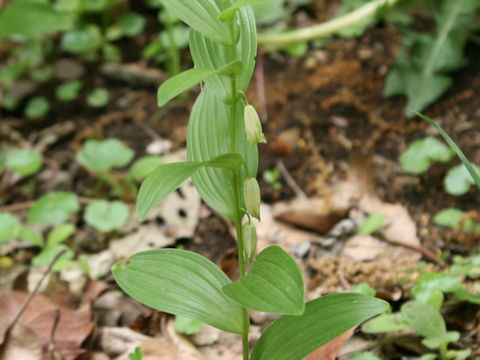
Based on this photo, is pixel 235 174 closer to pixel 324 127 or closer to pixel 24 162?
pixel 324 127

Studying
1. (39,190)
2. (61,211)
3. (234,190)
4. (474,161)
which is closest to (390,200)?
(474,161)

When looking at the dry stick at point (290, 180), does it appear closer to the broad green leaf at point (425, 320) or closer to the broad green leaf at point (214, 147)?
the broad green leaf at point (425, 320)

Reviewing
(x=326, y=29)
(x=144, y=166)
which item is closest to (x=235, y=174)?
(x=144, y=166)

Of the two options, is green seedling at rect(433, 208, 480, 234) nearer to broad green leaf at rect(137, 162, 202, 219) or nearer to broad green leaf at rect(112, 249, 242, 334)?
broad green leaf at rect(112, 249, 242, 334)

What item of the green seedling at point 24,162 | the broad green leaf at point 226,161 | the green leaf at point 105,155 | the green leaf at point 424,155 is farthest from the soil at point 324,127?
the broad green leaf at point 226,161

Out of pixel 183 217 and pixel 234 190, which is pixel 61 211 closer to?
pixel 183 217

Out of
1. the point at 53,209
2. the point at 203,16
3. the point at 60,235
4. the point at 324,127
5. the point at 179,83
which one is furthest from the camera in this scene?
the point at 324,127

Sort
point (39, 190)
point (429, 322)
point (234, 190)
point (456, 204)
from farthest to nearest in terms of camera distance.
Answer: point (39, 190), point (456, 204), point (429, 322), point (234, 190)
